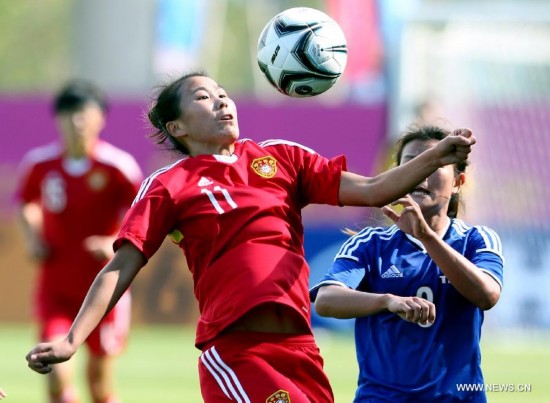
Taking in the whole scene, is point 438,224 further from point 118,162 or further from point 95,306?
point 118,162

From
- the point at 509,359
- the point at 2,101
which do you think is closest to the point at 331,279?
the point at 509,359

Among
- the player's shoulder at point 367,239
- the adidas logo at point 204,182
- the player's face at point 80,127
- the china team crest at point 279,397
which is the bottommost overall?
the china team crest at point 279,397

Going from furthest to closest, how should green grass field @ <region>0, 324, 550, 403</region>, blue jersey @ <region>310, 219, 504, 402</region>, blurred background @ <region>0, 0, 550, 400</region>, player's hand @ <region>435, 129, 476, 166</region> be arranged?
1. blurred background @ <region>0, 0, 550, 400</region>
2. green grass field @ <region>0, 324, 550, 403</region>
3. blue jersey @ <region>310, 219, 504, 402</region>
4. player's hand @ <region>435, 129, 476, 166</region>

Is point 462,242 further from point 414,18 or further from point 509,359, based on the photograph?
point 414,18

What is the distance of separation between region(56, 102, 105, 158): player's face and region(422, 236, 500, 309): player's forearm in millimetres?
6043

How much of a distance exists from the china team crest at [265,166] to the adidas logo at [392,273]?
2.15 ft

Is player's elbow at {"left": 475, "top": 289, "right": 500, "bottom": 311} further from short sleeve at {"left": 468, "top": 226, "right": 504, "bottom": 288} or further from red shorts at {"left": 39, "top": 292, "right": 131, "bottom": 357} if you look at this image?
red shorts at {"left": 39, "top": 292, "right": 131, "bottom": 357}

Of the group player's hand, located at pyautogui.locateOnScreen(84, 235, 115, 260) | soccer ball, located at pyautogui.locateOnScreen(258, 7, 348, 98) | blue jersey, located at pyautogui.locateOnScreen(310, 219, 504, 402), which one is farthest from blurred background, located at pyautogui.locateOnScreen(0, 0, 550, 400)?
blue jersey, located at pyautogui.locateOnScreen(310, 219, 504, 402)

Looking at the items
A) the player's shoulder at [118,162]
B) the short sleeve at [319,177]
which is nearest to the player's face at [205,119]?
the short sleeve at [319,177]

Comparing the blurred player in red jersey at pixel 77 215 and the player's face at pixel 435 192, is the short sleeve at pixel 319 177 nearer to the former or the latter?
the player's face at pixel 435 192

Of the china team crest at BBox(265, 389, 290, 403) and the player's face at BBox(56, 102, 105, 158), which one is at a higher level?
the player's face at BBox(56, 102, 105, 158)

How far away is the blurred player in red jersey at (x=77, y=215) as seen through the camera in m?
10.3

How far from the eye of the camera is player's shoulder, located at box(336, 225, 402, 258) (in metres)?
5.75

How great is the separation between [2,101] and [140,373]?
768 centimetres
